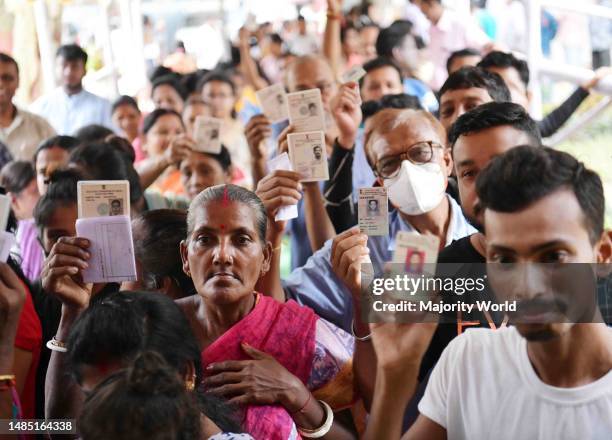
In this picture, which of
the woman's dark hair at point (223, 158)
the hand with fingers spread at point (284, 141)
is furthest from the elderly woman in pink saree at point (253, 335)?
the woman's dark hair at point (223, 158)

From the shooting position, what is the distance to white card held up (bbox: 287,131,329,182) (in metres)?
A: 2.51

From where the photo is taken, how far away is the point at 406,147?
2.39m

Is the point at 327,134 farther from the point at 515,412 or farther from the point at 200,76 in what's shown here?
the point at 200,76

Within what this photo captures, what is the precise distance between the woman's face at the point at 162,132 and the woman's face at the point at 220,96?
75 cm

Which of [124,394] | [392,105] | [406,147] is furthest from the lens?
[392,105]

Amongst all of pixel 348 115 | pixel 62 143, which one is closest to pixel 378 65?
pixel 348 115

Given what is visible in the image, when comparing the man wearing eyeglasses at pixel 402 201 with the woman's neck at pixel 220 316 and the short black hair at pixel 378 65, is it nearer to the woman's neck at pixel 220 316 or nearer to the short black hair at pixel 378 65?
the woman's neck at pixel 220 316

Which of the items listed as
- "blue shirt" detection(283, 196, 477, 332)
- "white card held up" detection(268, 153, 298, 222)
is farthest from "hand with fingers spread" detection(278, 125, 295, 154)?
"blue shirt" detection(283, 196, 477, 332)

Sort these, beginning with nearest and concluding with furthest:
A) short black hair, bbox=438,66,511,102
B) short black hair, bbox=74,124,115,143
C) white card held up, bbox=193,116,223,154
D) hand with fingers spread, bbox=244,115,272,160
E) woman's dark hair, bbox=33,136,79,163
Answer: short black hair, bbox=438,66,511,102 → hand with fingers spread, bbox=244,115,272,160 → woman's dark hair, bbox=33,136,79,163 → white card held up, bbox=193,116,223,154 → short black hair, bbox=74,124,115,143

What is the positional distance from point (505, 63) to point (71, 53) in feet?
8.17

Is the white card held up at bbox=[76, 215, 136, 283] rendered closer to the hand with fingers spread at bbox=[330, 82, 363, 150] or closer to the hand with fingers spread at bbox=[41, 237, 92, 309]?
the hand with fingers spread at bbox=[41, 237, 92, 309]

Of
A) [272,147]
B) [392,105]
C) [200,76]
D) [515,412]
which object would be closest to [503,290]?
[515,412]

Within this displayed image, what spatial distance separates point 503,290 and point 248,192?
0.67 meters

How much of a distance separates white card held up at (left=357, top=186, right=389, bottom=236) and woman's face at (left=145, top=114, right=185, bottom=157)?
2.37 metres
